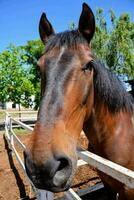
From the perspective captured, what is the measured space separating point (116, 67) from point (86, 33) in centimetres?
Answer: 2461

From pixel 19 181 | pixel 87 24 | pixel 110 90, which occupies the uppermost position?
pixel 87 24

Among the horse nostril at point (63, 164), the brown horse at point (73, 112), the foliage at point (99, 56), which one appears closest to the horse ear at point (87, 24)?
the brown horse at point (73, 112)

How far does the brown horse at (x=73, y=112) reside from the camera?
1.61 metres

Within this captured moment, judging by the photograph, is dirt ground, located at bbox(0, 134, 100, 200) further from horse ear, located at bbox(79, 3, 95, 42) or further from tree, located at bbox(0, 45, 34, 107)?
tree, located at bbox(0, 45, 34, 107)

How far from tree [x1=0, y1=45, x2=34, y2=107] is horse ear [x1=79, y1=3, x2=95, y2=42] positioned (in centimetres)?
1783

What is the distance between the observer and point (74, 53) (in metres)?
2.03

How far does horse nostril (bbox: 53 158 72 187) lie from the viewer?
1.59 meters

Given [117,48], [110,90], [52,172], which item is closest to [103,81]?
[110,90]

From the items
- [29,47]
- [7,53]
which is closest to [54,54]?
[7,53]

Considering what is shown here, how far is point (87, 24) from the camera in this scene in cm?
227

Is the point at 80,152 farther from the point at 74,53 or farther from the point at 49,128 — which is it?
the point at 74,53

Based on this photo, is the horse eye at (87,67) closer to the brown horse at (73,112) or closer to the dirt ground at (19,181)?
the brown horse at (73,112)

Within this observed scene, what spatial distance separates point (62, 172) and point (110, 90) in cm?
118

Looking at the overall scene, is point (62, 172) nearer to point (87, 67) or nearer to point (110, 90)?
point (87, 67)
